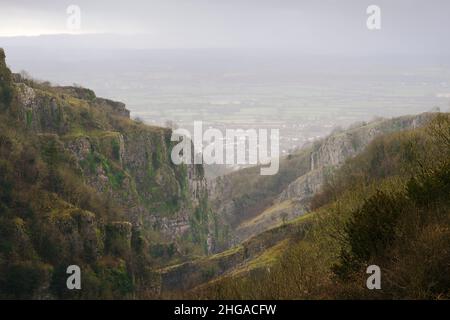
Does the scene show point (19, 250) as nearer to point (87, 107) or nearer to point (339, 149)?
point (87, 107)

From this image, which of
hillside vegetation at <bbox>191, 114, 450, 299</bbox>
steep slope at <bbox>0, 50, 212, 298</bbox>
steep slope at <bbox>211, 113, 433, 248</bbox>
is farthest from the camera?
steep slope at <bbox>211, 113, 433, 248</bbox>

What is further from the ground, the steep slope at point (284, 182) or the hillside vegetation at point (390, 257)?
the hillside vegetation at point (390, 257)

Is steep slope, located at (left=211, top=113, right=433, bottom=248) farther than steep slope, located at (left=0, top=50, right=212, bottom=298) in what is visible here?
Yes

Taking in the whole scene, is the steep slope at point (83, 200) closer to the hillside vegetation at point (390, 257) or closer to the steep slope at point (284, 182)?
the hillside vegetation at point (390, 257)

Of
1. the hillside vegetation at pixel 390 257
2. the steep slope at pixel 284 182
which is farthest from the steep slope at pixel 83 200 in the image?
the steep slope at pixel 284 182

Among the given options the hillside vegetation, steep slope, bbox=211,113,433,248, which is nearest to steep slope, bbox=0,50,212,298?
the hillside vegetation

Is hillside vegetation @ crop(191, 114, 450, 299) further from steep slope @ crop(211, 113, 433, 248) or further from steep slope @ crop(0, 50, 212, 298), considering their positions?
steep slope @ crop(211, 113, 433, 248)
